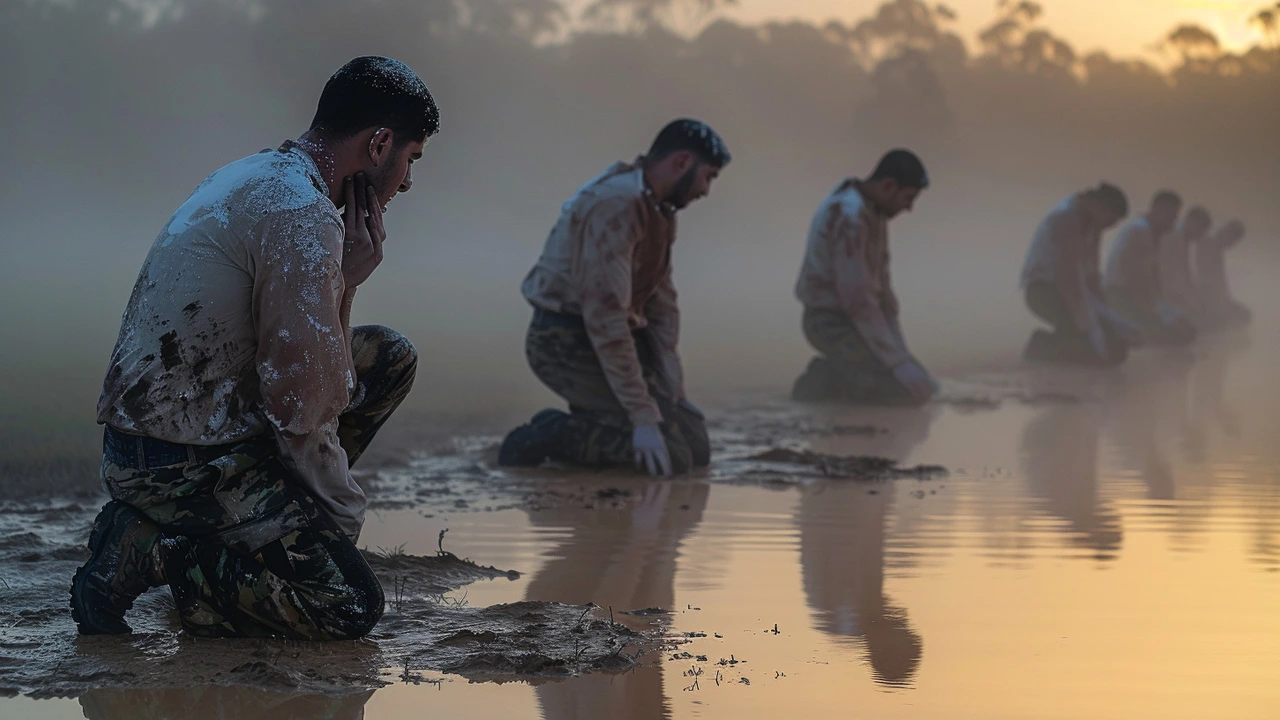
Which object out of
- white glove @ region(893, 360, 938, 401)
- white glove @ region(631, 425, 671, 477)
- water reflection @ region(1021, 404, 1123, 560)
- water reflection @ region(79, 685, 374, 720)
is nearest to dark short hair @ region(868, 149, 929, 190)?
white glove @ region(893, 360, 938, 401)

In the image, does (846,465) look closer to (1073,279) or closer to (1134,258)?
(1073,279)

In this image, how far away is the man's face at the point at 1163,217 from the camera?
17109 millimetres

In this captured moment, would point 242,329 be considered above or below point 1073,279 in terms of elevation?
below

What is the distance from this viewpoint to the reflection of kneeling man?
10.1 metres

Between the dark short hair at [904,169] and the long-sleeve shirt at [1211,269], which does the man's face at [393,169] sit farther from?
the long-sleeve shirt at [1211,269]

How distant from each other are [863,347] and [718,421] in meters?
1.76

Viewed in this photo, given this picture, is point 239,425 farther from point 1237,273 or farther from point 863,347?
point 1237,273

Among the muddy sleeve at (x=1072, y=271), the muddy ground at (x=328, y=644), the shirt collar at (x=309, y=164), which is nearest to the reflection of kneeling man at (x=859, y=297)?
the muddy sleeve at (x=1072, y=271)

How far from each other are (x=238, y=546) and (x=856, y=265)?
7.24m

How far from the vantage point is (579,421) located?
6734mm

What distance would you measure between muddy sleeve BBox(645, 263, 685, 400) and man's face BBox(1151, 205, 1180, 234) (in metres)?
11.6

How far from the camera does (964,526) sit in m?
5.32

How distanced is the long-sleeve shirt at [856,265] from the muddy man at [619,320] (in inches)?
131

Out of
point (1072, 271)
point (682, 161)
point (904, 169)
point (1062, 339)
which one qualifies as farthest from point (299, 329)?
point (1062, 339)
